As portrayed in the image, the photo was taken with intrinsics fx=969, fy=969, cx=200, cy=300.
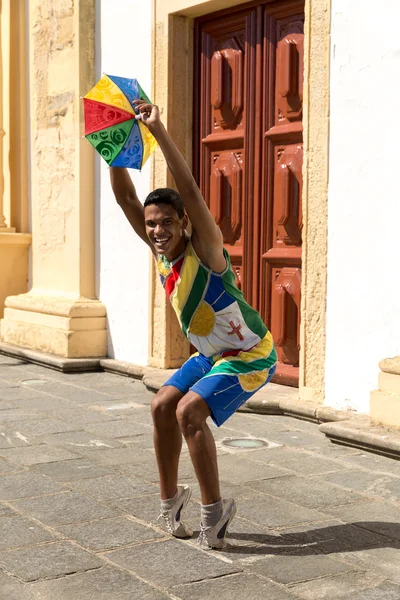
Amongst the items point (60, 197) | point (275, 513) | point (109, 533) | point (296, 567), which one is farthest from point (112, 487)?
point (60, 197)

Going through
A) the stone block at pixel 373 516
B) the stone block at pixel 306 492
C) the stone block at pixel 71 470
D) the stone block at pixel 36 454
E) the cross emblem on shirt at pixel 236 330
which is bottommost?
the stone block at pixel 36 454

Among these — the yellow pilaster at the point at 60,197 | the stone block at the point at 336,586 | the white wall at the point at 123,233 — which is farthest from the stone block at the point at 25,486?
the yellow pilaster at the point at 60,197

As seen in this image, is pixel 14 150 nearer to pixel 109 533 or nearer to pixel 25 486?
pixel 25 486

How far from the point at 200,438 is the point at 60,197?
18.7 ft

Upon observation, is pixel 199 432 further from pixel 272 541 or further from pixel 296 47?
pixel 296 47

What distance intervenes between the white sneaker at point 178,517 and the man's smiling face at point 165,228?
93 cm

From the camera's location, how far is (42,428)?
5820mm

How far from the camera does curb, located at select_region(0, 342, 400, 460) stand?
5.18 m

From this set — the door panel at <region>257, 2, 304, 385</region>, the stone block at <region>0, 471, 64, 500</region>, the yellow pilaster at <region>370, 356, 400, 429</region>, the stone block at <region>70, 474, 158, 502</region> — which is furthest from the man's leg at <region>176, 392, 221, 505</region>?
the door panel at <region>257, 2, 304, 385</region>

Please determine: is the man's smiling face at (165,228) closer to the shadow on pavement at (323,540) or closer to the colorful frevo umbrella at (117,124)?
the colorful frevo umbrella at (117,124)

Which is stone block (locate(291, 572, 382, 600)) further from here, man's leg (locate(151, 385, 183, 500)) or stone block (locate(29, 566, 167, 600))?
man's leg (locate(151, 385, 183, 500))

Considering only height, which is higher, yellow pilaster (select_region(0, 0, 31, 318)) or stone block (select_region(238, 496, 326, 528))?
yellow pilaster (select_region(0, 0, 31, 318))

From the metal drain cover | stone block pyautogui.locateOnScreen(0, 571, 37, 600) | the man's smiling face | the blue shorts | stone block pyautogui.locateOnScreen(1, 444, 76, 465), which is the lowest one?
the metal drain cover

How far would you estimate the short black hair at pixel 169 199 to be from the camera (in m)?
3.68
